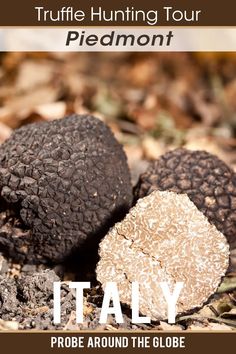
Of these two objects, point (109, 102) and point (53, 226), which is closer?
point (53, 226)

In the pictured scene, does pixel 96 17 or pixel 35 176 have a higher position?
pixel 96 17

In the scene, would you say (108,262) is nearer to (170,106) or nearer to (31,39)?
(170,106)

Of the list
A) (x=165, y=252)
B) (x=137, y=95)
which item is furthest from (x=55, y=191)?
(x=137, y=95)

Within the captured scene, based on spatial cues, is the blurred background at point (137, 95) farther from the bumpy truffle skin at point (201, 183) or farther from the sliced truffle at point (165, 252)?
the sliced truffle at point (165, 252)

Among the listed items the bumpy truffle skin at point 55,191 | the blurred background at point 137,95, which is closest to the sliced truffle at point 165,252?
the bumpy truffle skin at point 55,191

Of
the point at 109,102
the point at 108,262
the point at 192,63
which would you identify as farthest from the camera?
the point at 192,63

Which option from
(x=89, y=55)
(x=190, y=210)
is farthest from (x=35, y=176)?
(x=89, y=55)

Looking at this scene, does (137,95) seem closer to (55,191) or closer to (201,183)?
(201,183)

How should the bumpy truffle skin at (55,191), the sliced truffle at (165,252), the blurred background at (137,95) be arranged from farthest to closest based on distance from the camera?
the blurred background at (137,95) → the bumpy truffle skin at (55,191) → the sliced truffle at (165,252)
